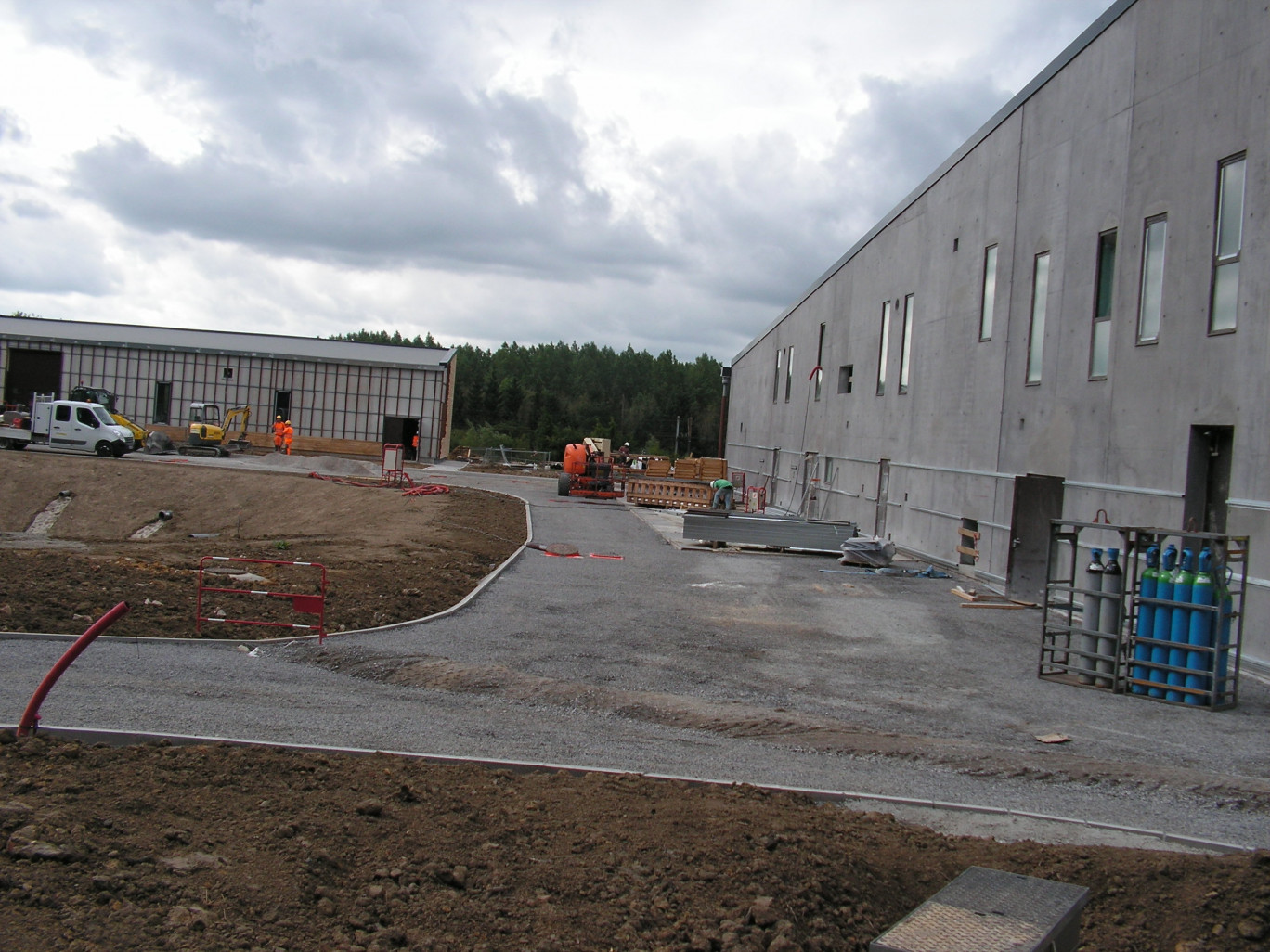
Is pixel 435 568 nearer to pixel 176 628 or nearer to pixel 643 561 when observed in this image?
pixel 643 561

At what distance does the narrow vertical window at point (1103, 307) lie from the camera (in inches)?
619

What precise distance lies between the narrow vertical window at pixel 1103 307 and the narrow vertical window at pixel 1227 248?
2.48 meters

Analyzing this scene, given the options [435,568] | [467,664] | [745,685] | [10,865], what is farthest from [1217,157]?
[10,865]

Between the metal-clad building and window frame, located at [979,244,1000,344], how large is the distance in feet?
152

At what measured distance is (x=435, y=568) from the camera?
18.0 m

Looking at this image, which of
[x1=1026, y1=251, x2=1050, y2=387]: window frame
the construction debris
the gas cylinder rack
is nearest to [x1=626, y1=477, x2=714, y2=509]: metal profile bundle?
the construction debris

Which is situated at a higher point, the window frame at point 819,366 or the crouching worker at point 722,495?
the window frame at point 819,366

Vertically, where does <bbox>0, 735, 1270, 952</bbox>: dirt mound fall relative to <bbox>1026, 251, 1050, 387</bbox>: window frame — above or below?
below

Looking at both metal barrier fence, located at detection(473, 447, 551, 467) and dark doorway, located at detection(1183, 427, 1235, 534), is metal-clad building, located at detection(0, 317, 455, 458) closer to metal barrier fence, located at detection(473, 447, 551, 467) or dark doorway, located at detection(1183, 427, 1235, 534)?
metal barrier fence, located at detection(473, 447, 551, 467)

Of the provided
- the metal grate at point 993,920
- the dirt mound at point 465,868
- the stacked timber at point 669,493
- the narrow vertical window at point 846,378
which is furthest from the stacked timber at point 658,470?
the metal grate at point 993,920

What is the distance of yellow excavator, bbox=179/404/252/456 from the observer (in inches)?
1940

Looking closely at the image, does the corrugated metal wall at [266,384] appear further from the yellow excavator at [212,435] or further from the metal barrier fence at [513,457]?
the metal barrier fence at [513,457]

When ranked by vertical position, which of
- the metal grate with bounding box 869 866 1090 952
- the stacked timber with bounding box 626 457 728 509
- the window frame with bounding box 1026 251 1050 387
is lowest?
the metal grate with bounding box 869 866 1090 952

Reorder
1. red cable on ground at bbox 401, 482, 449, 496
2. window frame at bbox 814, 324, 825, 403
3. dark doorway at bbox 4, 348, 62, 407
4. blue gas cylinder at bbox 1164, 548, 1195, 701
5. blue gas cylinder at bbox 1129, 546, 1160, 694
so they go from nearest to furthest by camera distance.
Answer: blue gas cylinder at bbox 1164, 548, 1195, 701
blue gas cylinder at bbox 1129, 546, 1160, 694
red cable on ground at bbox 401, 482, 449, 496
window frame at bbox 814, 324, 825, 403
dark doorway at bbox 4, 348, 62, 407
